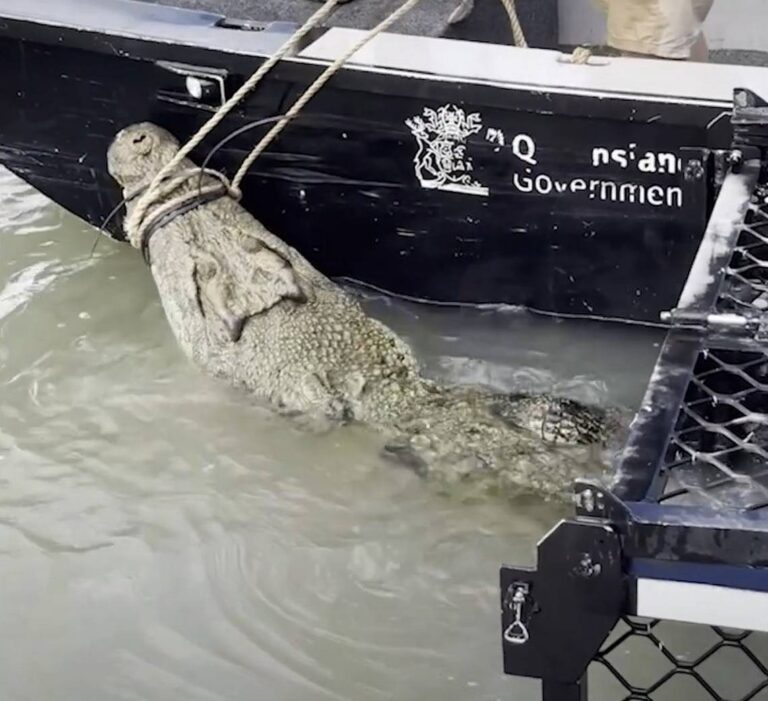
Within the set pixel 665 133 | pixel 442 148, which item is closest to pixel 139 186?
pixel 442 148

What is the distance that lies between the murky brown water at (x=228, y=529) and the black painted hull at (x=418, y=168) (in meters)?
0.21

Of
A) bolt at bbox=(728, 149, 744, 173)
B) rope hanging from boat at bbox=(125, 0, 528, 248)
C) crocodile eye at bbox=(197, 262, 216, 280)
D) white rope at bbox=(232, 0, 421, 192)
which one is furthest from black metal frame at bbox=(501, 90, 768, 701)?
crocodile eye at bbox=(197, 262, 216, 280)

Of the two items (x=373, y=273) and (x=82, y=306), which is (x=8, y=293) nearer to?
(x=82, y=306)

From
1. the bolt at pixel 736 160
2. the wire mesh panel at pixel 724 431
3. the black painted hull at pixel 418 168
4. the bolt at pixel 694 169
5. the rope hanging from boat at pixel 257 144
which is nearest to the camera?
the wire mesh panel at pixel 724 431

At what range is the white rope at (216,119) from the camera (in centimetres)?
364

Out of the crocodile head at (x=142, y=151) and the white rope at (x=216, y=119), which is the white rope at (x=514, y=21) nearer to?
the white rope at (x=216, y=119)

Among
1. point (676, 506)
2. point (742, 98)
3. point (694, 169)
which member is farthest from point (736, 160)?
point (676, 506)

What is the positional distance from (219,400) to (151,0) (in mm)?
1911

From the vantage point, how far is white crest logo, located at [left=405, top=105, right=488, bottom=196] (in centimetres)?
361

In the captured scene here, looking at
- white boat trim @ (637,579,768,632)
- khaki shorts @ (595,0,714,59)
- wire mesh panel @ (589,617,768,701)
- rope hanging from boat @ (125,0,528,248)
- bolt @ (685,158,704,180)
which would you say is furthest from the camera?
khaki shorts @ (595,0,714,59)

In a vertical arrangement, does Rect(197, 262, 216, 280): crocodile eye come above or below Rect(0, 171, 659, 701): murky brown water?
above

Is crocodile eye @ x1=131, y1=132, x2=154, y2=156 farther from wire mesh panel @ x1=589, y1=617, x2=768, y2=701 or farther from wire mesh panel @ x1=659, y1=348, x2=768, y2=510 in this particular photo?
wire mesh panel @ x1=659, y1=348, x2=768, y2=510

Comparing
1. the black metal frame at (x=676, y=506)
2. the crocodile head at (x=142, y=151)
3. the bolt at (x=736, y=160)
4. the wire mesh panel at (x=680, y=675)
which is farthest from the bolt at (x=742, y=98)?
the crocodile head at (x=142, y=151)

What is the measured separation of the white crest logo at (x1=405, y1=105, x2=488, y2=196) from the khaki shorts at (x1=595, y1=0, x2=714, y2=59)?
0.86 metres
